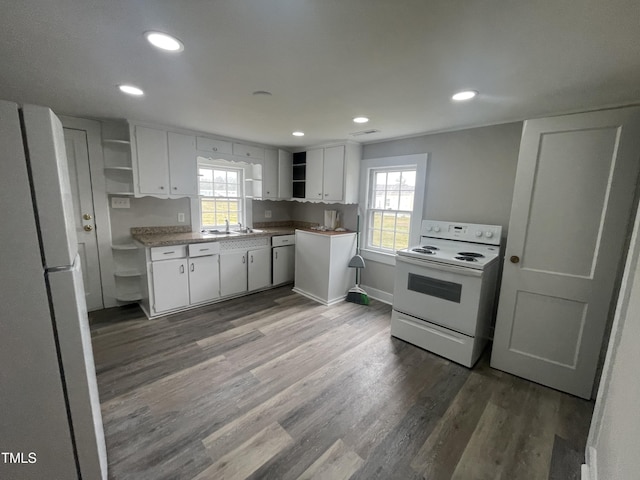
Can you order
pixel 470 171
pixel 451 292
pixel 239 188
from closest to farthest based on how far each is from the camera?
pixel 451 292 < pixel 470 171 < pixel 239 188

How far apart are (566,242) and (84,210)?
4.61 m

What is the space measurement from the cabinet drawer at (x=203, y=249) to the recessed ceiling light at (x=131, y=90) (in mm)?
1608

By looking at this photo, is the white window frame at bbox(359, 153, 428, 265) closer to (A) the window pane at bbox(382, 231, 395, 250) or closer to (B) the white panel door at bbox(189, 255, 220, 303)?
(A) the window pane at bbox(382, 231, 395, 250)

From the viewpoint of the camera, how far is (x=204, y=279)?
A: 3311 millimetres

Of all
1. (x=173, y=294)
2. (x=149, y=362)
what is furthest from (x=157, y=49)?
(x=173, y=294)

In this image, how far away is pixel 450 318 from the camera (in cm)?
235

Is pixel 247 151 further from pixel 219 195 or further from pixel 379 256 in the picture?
pixel 379 256

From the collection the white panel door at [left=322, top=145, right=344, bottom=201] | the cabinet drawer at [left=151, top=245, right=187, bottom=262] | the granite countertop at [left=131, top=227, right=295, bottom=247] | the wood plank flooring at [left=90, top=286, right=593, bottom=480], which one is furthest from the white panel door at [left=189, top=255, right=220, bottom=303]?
the white panel door at [left=322, top=145, right=344, bottom=201]

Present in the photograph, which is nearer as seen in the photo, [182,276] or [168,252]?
[168,252]

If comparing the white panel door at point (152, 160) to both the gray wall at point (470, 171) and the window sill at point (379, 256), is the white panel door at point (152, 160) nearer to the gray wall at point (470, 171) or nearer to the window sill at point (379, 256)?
the window sill at point (379, 256)

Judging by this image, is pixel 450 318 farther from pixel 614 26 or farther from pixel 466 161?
pixel 614 26

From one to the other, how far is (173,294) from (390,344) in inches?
97.4

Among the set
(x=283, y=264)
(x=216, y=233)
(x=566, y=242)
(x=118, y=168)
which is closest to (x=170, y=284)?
(x=216, y=233)

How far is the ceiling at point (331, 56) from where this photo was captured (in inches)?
41.9
